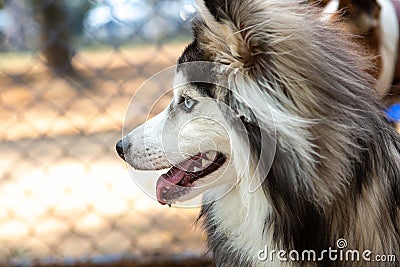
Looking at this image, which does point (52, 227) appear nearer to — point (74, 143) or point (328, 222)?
point (74, 143)

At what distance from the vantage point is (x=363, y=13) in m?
1.55

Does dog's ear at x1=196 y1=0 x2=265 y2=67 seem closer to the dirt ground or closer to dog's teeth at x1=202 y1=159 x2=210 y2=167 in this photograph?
dog's teeth at x1=202 y1=159 x2=210 y2=167

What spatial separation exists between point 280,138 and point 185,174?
0.87 feet

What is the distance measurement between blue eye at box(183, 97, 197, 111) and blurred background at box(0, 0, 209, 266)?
0.75m

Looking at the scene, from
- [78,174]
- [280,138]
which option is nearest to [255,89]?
[280,138]

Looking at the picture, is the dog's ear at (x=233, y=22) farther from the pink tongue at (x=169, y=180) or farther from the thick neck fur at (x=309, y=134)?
the pink tongue at (x=169, y=180)

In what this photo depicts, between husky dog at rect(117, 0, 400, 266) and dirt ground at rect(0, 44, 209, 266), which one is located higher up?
dirt ground at rect(0, 44, 209, 266)

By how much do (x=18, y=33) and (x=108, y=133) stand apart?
0.78m

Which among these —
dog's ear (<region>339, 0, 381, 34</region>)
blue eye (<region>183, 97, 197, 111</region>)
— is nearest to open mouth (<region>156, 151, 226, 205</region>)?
blue eye (<region>183, 97, 197, 111</region>)

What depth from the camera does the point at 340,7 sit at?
5.07 ft

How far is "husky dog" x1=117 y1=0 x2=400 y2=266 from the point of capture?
1.11 m

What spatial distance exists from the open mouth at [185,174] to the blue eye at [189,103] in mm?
101

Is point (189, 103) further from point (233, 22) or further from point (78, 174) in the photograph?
point (78, 174)

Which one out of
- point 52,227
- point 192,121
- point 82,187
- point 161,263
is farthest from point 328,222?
point 82,187
